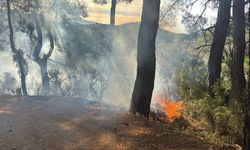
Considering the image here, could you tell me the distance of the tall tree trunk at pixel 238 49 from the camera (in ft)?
30.0

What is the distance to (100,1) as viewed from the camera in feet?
97.2

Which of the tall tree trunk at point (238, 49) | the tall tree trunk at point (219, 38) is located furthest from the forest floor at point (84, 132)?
the tall tree trunk at point (219, 38)

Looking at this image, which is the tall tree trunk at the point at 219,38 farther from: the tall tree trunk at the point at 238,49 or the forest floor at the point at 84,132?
the forest floor at the point at 84,132

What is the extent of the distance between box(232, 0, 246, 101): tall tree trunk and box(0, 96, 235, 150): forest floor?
59.5 inches

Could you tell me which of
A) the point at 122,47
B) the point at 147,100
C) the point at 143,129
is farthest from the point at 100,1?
the point at 122,47

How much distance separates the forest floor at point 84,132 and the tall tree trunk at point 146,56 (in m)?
0.66

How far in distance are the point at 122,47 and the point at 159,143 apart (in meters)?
50.3

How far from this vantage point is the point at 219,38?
14.0 meters

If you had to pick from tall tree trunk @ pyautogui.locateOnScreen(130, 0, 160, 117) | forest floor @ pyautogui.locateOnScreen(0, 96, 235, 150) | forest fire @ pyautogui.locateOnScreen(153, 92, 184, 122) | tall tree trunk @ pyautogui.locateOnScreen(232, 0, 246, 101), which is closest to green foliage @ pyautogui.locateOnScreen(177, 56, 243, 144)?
tall tree trunk @ pyautogui.locateOnScreen(232, 0, 246, 101)

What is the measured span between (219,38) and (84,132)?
270 inches

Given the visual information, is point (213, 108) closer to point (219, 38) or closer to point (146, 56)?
point (146, 56)

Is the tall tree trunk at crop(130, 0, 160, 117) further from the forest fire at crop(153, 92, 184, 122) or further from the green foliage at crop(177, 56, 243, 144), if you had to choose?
the forest fire at crop(153, 92, 184, 122)

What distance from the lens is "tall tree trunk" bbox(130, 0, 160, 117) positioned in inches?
438

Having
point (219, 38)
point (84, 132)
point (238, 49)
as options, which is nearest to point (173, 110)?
point (219, 38)
